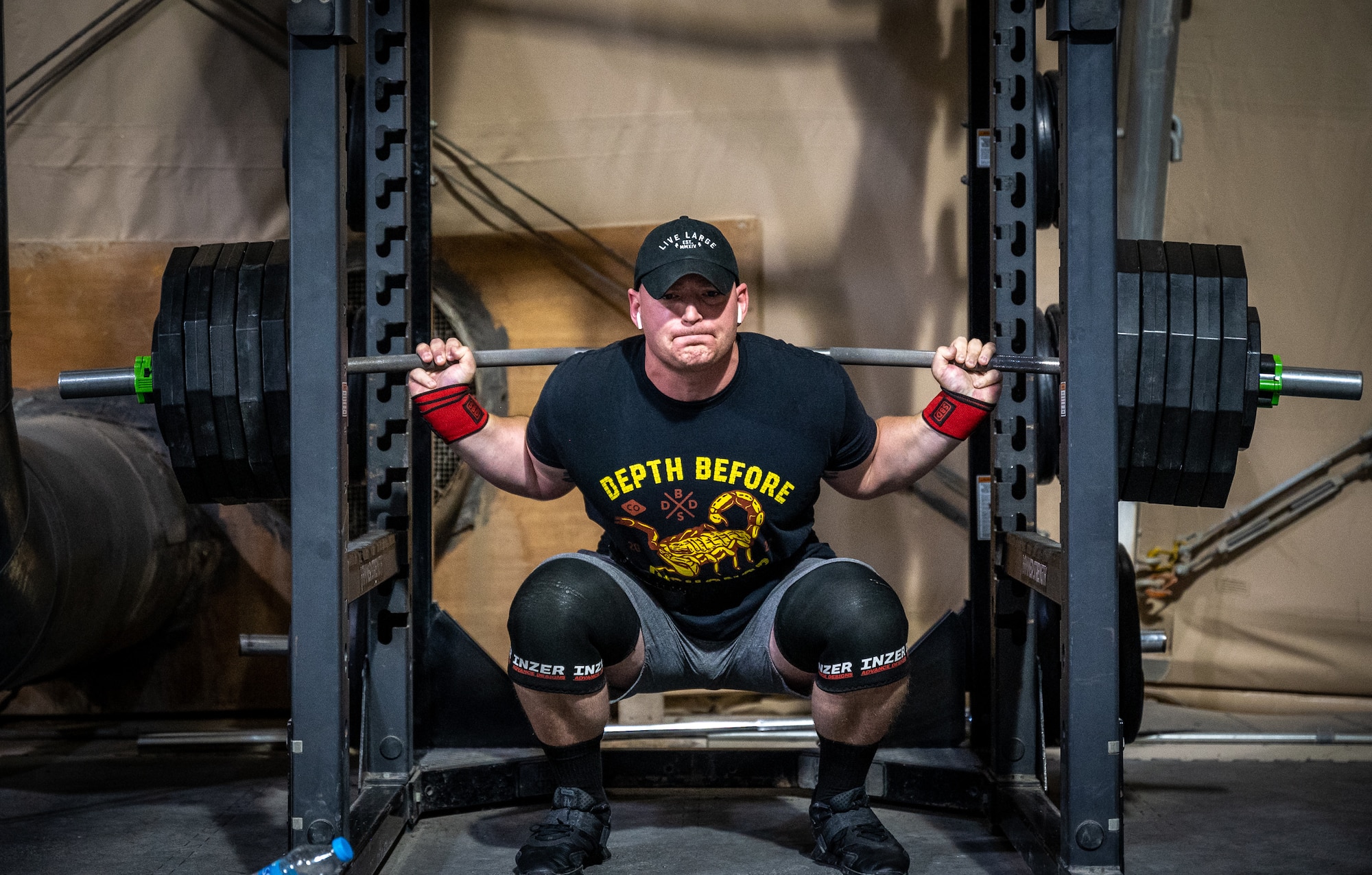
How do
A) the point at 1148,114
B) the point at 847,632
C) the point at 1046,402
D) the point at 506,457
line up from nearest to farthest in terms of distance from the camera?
the point at 847,632 → the point at 506,457 → the point at 1046,402 → the point at 1148,114

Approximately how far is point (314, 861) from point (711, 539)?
2.54 ft

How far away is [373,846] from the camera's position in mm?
1873

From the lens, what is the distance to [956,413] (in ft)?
6.17

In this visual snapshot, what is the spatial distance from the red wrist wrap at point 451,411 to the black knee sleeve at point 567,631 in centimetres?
28

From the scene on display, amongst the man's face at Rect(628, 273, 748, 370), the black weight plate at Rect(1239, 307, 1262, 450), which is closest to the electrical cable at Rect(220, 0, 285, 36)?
the man's face at Rect(628, 273, 748, 370)

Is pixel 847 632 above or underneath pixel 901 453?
underneath

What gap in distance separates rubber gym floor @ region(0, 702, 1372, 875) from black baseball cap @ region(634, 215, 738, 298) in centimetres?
96

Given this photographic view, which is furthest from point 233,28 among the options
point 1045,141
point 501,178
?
point 1045,141

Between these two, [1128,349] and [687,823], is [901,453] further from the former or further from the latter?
[687,823]

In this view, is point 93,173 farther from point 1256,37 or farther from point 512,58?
point 1256,37

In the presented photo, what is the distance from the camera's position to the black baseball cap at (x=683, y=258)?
6.03 feet

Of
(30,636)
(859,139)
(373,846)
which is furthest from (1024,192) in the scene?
(30,636)

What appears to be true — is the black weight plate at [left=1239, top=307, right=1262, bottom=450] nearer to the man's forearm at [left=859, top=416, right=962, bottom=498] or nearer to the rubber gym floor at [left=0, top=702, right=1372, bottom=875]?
the man's forearm at [left=859, top=416, right=962, bottom=498]

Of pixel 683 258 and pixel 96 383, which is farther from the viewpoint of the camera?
pixel 96 383
